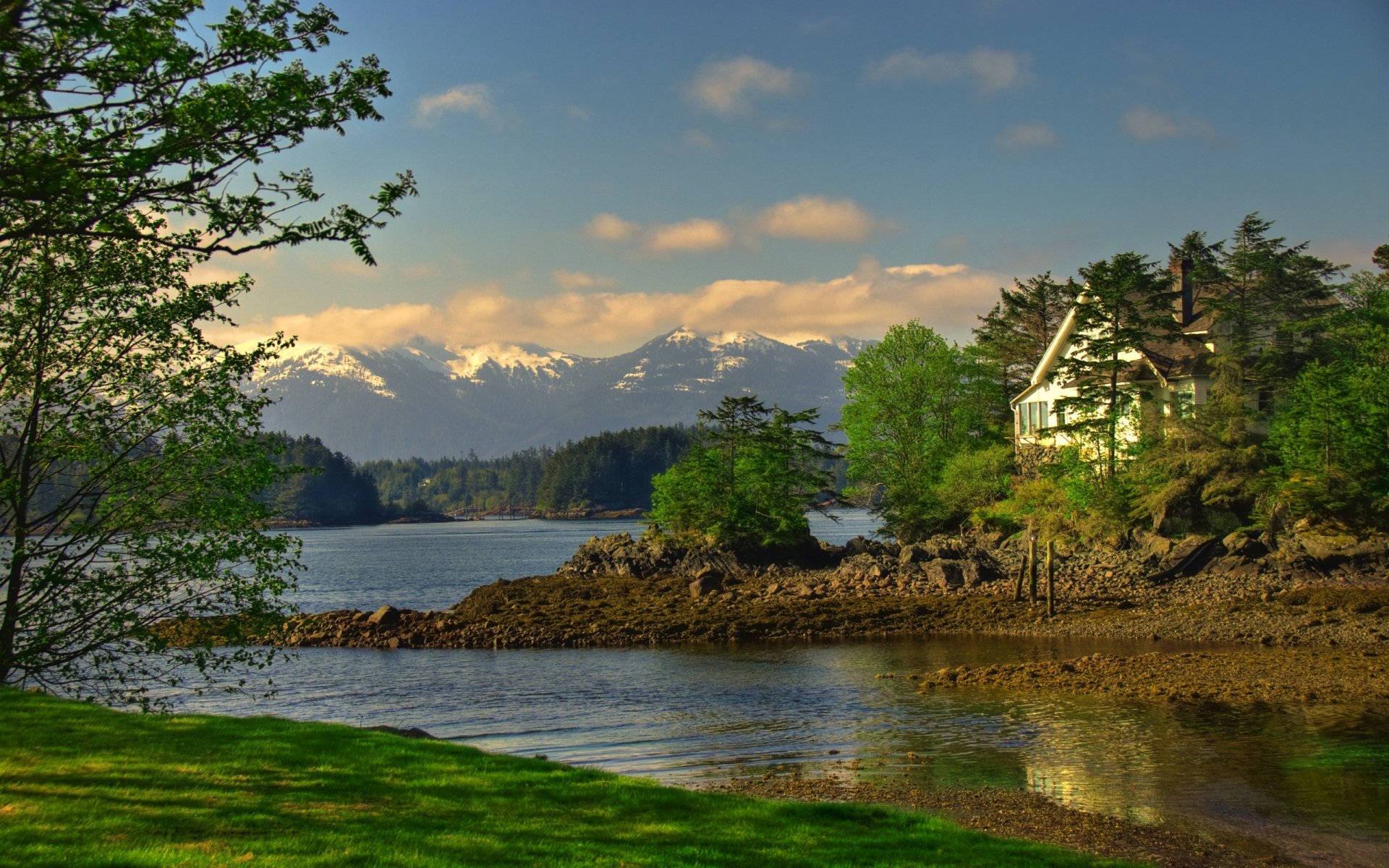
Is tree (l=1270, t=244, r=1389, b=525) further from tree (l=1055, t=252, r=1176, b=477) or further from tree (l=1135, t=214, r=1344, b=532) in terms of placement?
tree (l=1055, t=252, r=1176, b=477)

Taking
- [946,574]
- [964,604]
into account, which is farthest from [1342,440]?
[946,574]

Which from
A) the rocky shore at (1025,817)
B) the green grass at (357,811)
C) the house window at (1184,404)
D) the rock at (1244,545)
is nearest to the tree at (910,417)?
the house window at (1184,404)

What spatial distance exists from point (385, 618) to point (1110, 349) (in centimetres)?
3644

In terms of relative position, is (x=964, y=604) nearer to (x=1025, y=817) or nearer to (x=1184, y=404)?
(x=1184, y=404)

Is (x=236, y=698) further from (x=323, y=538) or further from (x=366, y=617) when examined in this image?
(x=323, y=538)

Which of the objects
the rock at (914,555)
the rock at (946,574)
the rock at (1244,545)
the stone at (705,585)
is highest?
the rock at (1244,545)

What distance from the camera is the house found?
50906mm

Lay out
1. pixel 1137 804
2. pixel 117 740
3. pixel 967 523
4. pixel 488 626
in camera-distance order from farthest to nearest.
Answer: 1. pixel 967 523
2. pixel 488 626
3. pixel 1137 804
4. pixel 117 740

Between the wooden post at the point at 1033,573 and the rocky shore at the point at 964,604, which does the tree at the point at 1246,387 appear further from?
the wooden post at the point at 1033,573

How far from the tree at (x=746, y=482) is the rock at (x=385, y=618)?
2543 cm

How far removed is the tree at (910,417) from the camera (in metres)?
65.7

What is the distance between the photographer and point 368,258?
10.5 m

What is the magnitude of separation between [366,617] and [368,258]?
38.2 metres

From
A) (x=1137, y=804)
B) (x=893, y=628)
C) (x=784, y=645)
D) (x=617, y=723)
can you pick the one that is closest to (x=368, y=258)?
(x=1137, y=804)
